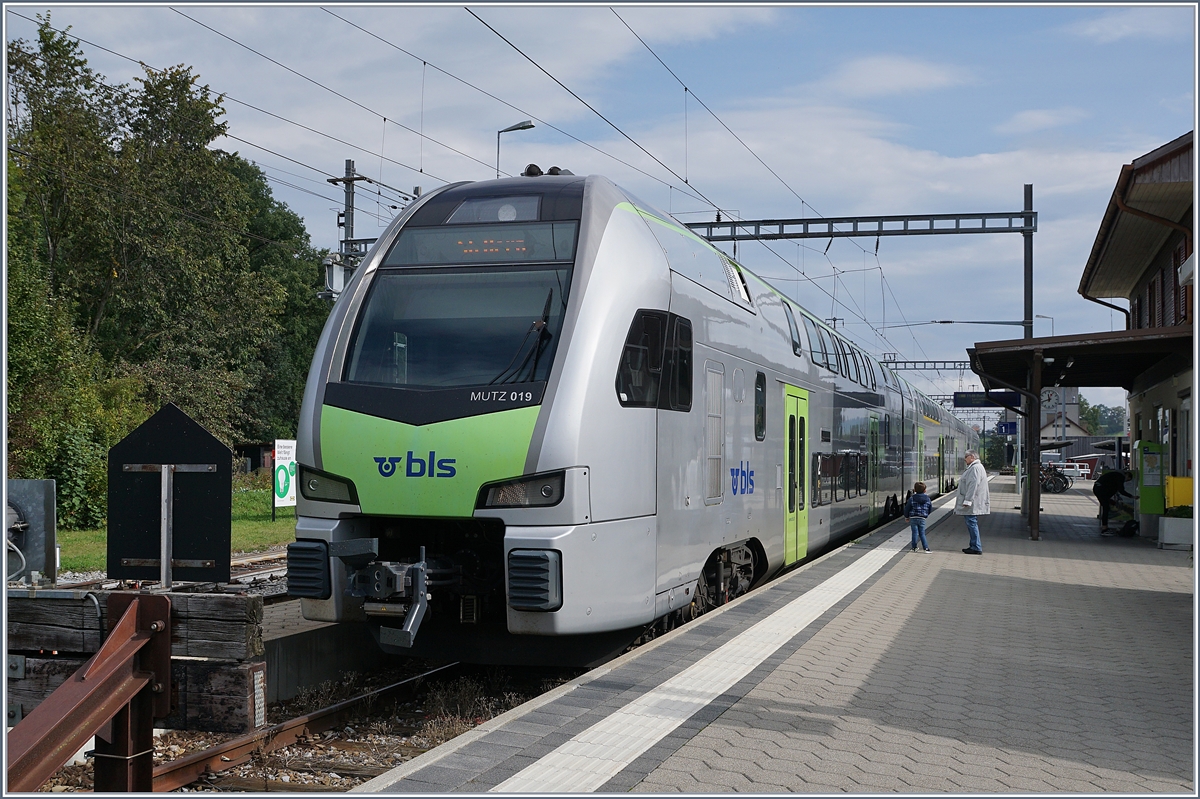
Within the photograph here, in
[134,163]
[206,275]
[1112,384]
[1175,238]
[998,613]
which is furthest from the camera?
[206,275]

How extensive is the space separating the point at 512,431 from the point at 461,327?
1.01 meters

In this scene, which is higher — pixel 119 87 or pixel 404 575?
pixel 119 87

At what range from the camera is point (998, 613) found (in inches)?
409

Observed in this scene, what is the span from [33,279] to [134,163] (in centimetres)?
1268

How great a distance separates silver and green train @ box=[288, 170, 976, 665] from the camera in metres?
6.82

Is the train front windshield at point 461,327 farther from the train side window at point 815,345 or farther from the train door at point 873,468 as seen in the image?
the train door at point 873,468

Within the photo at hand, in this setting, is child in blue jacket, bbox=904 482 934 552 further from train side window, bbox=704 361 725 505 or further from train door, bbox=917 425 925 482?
train door, bbox=917 425 925 482

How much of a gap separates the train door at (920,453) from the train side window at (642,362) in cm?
2190

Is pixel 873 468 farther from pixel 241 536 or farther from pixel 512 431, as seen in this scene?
pixel 512 431

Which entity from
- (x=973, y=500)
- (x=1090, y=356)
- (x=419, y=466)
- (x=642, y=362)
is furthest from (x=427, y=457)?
(x=1090, y=356)

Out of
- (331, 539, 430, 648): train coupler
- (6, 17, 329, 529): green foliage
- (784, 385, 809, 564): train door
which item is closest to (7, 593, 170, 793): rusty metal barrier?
(331, 539, 430, 648): train coupler

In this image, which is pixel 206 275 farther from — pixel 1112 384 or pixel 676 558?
→ pixel 676 558

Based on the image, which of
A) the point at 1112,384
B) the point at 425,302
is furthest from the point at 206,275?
the point at 425,302

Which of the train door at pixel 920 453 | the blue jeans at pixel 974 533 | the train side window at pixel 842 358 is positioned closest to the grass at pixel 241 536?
the train side window at pixel 842 358
